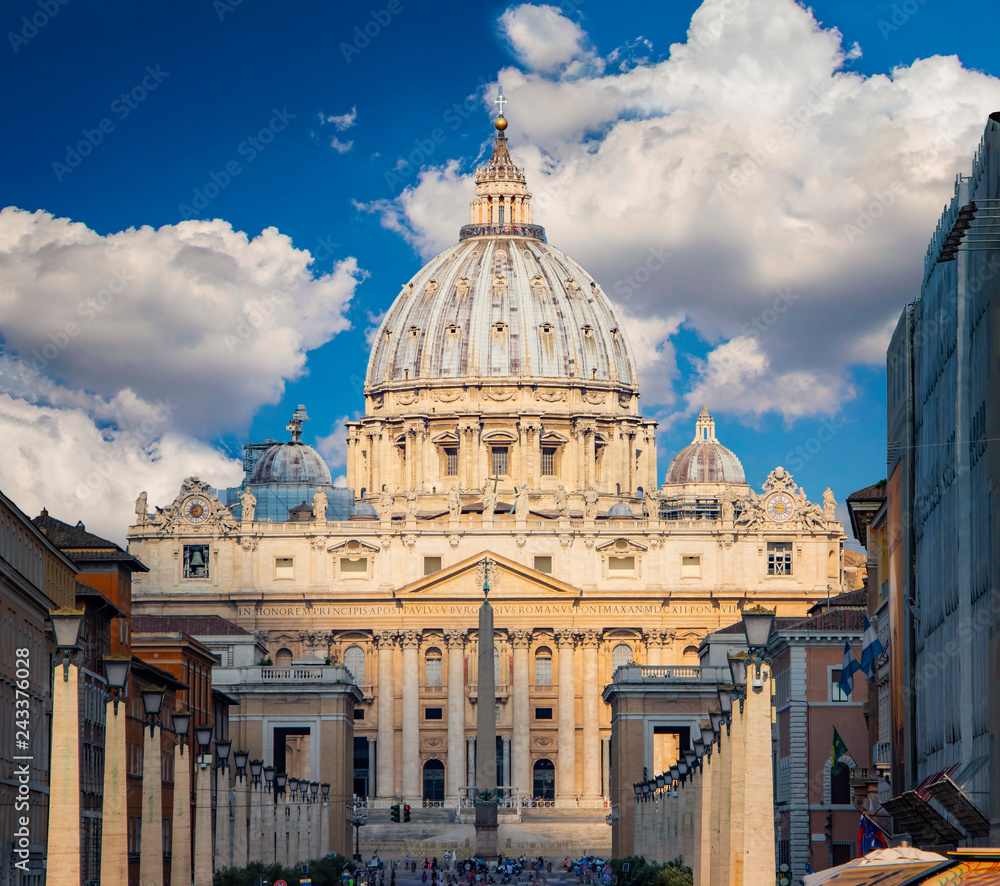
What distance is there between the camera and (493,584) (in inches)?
5945

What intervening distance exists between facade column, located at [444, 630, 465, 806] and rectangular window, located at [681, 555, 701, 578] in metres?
15.0

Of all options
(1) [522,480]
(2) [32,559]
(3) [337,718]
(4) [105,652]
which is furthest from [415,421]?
(2) [32,559]

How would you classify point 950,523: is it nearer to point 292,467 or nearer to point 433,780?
point 433,780

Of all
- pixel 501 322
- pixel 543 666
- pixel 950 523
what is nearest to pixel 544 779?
pixel 543 666

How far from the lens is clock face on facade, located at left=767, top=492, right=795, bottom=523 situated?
15362cm

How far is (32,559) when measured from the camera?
5847 cm

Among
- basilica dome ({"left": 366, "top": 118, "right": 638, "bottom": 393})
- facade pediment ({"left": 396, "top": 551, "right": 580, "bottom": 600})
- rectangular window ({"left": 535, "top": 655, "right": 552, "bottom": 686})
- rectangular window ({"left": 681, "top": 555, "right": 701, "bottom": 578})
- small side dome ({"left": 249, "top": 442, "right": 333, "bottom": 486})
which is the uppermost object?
basilica dome ({"left": 366, "top": 118, "right": 638, "bottom": 393})

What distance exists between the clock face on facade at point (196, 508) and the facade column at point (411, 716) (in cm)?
1551

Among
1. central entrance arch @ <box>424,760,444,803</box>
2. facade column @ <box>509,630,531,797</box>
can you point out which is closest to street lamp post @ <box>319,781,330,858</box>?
facade column @ <box>509,630,531,797</box>

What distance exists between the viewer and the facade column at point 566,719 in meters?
150

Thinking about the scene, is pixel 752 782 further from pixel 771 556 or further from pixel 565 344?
pixel 565 344

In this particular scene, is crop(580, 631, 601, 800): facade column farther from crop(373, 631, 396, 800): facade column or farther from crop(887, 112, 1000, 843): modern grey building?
crop(887, 112, 1000, 843): modern grey building

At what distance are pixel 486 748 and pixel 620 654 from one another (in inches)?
1863

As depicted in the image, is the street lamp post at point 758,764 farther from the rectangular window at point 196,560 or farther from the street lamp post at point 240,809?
the rectangular window at point 196,560
